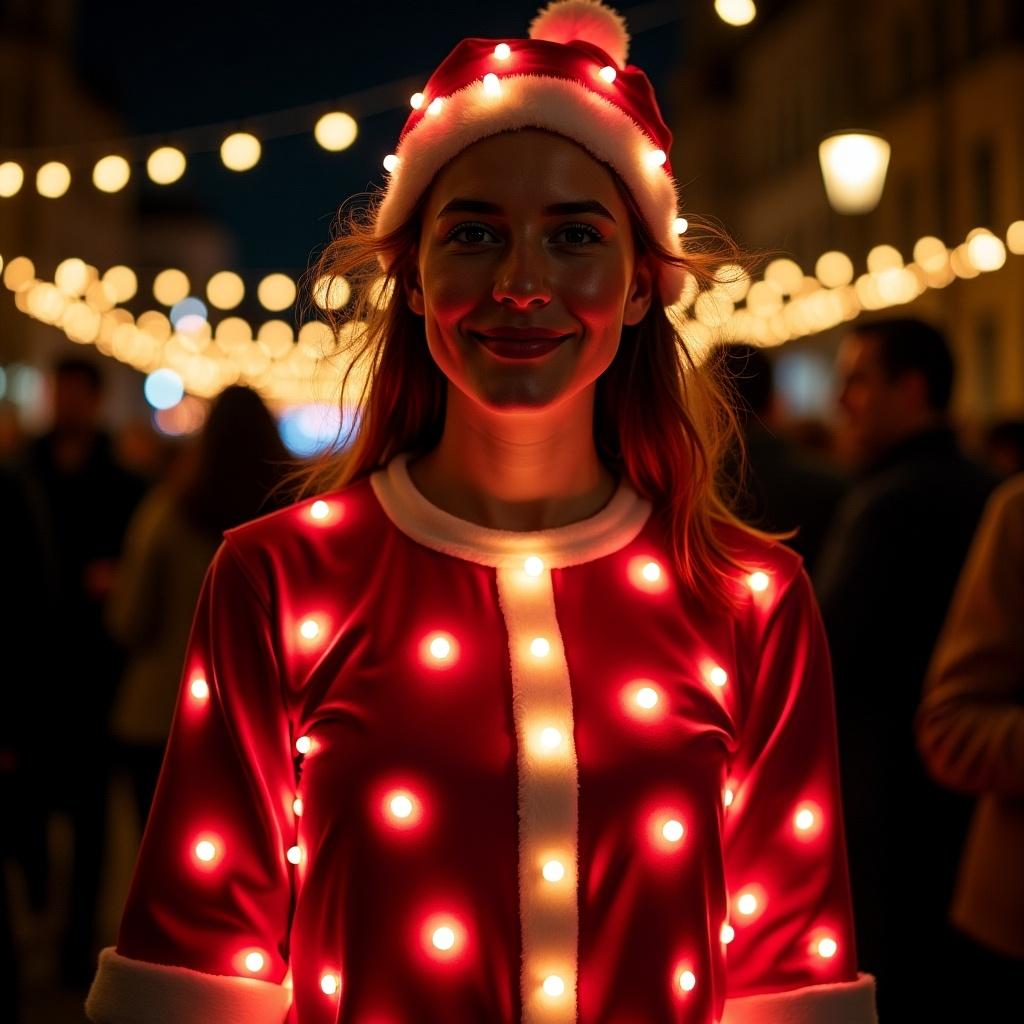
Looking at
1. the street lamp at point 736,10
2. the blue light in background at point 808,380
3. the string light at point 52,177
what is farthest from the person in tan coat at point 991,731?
the blue light in background at point 808,380

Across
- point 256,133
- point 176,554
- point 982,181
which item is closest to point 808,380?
point 982,181

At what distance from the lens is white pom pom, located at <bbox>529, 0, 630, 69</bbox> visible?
2.34 metres

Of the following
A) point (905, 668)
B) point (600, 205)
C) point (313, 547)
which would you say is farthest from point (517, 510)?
point (905, 668)

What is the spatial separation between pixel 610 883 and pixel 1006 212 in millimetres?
25673

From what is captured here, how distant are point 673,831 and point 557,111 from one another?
1.04 meters

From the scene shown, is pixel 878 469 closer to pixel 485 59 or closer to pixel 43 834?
pixel 485 59


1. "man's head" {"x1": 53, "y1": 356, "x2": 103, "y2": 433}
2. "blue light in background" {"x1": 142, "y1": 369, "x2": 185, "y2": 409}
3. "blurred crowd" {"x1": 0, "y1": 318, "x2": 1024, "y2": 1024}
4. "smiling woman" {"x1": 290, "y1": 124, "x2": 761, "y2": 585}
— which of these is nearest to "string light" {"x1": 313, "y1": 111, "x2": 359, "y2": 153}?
"man's head" {"x1": 53, "y1": 356, "x2": 103, "y2": 433}

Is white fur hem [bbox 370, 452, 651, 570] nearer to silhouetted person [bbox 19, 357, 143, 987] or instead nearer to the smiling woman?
the smiling woman

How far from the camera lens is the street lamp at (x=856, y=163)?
7309 millimetres

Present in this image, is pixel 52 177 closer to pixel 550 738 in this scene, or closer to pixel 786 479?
pixel 786 479

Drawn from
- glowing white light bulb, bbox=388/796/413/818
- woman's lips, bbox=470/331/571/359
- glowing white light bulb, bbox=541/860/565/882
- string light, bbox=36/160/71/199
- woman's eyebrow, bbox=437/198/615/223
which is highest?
string light, bbox=36/160/71/199

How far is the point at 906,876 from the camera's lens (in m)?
4.21

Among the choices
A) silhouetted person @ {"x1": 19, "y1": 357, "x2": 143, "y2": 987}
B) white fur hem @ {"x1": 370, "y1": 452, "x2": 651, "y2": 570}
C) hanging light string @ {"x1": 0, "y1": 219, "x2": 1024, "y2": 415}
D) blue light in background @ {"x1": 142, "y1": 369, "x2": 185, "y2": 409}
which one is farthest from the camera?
blue light in background @ {"x1": 142, "y1": 369, "x2": 185, "y2": 409}

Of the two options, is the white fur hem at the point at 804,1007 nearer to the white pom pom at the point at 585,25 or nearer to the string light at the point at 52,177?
the white pom pom at the point at 585,25
